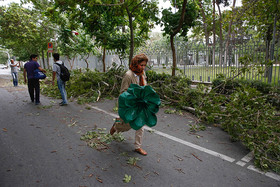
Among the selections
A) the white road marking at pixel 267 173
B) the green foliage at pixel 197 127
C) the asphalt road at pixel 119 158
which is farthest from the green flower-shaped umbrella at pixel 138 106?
the green foliage at pixel 197 127

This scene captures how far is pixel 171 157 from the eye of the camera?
375 cm

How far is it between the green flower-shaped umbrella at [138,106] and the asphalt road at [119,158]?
84 centimetres

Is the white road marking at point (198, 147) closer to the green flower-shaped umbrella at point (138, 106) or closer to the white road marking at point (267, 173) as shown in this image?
the white road marking at point (267, 173)

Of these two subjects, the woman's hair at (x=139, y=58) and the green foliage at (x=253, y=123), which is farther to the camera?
the green foliage at (x=253, y=123)

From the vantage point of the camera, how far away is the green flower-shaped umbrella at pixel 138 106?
307 centimetres

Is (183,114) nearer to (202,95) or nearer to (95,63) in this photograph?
(202,95)

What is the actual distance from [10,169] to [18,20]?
19.6 m

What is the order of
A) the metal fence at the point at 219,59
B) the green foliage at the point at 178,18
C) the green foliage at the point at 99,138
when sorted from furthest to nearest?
1. the green foliage at the point at 178,18
2. the metal fence at the point at 219,59
3. the green foliage at the point at 99,138

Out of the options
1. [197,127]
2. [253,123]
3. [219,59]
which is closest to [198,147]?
[197,127]

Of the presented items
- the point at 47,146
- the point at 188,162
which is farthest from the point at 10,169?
the point at 188,162

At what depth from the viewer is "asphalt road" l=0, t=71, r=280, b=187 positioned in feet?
9.90

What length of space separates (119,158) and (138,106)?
1140mm

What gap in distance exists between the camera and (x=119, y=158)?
364cm

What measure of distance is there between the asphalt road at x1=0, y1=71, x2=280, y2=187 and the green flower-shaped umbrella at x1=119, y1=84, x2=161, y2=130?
84cm
